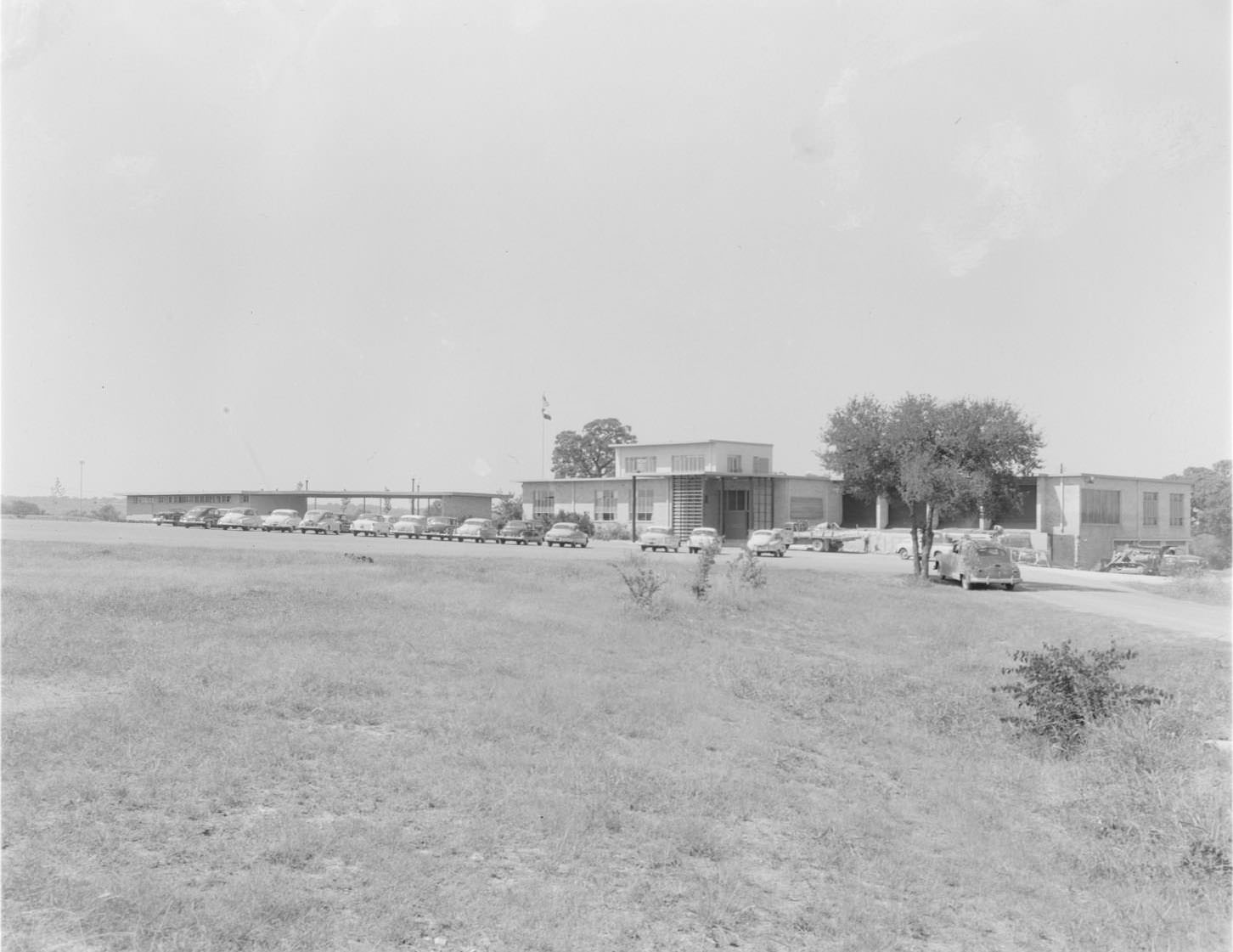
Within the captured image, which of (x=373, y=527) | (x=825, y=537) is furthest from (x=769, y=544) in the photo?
(x=373, y=527)

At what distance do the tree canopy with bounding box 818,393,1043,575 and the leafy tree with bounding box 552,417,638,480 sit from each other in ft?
259

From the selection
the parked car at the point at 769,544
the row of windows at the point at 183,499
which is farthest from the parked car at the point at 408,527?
the row of windows at the point at 183,499

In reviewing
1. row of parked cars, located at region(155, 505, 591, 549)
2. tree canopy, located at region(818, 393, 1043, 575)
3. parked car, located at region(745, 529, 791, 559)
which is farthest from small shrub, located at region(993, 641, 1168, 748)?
row of parked cars, located at region(155, 505, 591, 549)

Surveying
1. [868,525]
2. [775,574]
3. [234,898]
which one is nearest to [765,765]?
[234,898]

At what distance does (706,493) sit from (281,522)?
32206 millimetres

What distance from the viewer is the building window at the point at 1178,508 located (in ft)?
205

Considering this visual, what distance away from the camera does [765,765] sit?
29.2ft

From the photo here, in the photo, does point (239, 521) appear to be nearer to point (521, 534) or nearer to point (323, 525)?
point (323, 525)

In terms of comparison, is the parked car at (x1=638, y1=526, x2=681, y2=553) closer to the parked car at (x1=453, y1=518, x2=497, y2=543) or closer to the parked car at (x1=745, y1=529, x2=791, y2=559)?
the parked car at (x1=745, y1=529, x2=791, y2=559)

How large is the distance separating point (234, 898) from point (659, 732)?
17.5ft

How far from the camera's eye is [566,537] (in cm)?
5509

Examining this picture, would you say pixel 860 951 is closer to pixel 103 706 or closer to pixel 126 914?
pixel 126 914

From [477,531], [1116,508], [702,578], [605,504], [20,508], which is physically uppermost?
[1116,508]

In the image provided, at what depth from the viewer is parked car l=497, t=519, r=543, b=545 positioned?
58719 mm
